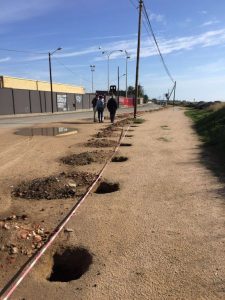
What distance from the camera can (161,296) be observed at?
3.74 m

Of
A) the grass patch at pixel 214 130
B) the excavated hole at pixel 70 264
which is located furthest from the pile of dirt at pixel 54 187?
the grass patch at pixel 214 130

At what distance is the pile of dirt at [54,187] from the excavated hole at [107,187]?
246 millimetres

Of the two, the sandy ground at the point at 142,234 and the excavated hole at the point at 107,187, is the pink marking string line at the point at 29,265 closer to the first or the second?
the sandy ground at the point at 142,234

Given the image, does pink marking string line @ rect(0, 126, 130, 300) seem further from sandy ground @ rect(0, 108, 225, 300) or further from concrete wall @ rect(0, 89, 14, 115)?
concrete wall @ rect(0, 89, 14, 115)

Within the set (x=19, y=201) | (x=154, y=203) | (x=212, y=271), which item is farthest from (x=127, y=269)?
(x=19, y=201)

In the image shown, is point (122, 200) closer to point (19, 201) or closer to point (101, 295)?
point (19, 201)

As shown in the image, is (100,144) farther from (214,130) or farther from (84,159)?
(214,130)

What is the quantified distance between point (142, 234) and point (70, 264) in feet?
3.60

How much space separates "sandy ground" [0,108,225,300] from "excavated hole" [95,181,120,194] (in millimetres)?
172

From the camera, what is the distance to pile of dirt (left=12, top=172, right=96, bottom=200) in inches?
289

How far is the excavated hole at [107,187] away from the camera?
808 cm

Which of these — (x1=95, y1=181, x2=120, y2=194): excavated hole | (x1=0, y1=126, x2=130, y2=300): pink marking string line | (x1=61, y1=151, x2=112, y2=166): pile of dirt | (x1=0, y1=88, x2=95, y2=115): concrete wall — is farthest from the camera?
(x1=0, y1=88, x2=95, y2=115): concrete wall

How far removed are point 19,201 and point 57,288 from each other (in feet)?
10.5

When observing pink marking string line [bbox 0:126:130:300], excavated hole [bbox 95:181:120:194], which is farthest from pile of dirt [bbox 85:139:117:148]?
pink marking string line [bbox 0:126:130:300]
